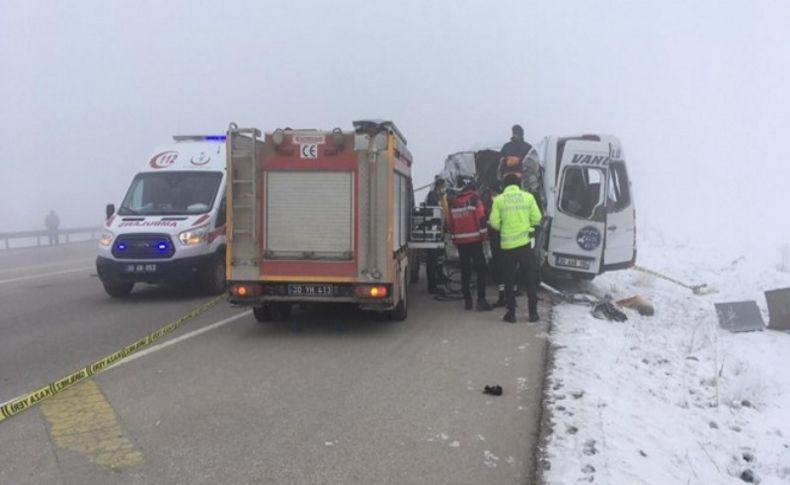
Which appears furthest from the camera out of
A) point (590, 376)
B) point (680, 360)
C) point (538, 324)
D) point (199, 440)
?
point (538, 324)

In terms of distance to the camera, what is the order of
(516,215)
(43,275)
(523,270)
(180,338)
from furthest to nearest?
(43,275) → (523,270) → (516,215) → (180,338)

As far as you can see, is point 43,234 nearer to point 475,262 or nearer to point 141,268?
point 141,268

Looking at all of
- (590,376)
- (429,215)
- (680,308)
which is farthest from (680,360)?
(429,215)

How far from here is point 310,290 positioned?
25.8ft

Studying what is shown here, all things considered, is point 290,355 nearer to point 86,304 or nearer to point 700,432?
point 700,432

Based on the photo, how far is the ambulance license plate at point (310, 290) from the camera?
786cm

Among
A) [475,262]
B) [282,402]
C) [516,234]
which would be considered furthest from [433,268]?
[282,402]

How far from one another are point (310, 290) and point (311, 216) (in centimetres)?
91

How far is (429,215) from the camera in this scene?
35.7ft

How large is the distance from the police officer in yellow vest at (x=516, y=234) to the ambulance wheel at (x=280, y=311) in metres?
3.08

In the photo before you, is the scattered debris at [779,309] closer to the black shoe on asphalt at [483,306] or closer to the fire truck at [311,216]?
the black shoe on asphalt at [483,306]

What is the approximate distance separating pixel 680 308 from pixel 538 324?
3.62m

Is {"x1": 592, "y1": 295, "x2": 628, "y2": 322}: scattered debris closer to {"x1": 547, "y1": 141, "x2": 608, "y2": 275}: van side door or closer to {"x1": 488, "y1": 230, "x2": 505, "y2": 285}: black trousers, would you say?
{"x1": 488, "y1": 230, "x2": 505, "y2": 285}: black trousers

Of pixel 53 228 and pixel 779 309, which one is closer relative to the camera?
pixel 779 309
